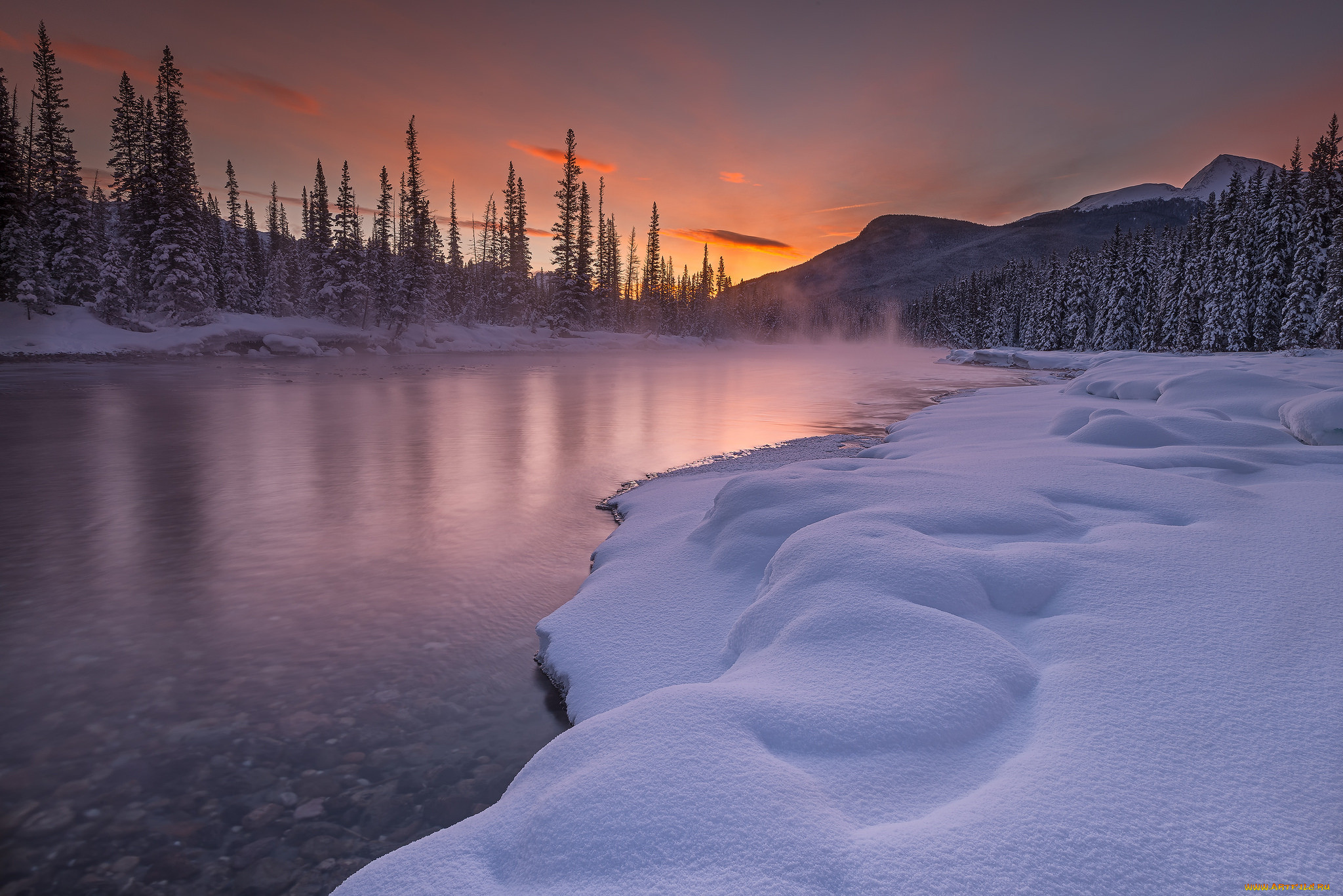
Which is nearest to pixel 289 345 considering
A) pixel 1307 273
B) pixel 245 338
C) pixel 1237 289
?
pixel 245 338

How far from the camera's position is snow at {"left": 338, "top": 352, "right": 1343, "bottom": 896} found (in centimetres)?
166

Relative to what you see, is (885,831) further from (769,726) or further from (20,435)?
(20,435)

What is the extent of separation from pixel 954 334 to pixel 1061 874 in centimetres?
11573

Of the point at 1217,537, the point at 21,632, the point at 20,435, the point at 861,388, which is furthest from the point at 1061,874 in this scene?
the point at 861,388

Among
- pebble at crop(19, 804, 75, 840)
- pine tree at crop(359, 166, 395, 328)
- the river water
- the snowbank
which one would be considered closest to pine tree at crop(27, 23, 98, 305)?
pine tree at crop(359, 166, 395, 328)

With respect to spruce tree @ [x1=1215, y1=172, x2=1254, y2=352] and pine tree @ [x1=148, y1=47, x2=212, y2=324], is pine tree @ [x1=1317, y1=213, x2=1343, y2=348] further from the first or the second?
pine tree @ [x1=148, y1=47, x2=212, y2=324]

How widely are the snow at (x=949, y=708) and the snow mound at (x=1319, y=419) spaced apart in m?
3.52

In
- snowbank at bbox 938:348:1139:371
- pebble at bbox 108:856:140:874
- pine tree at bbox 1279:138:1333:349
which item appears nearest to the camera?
pebble at bbox 108:856:140:874

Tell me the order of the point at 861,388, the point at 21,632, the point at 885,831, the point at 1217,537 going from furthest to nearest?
the point at 861,388, the point at 21,632, the point at 1217,537, the point at 885,831

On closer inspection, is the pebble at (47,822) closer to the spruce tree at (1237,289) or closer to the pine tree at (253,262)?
the spruce tree at (1237,289)

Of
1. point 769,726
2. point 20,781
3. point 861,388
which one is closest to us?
point 769,726

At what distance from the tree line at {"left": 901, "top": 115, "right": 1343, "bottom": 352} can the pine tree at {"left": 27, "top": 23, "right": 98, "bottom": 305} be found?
7143 cm

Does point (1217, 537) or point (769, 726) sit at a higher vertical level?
point (1217, 537)

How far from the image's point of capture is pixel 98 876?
261 cm
